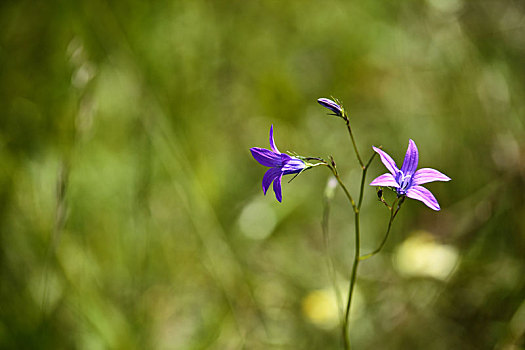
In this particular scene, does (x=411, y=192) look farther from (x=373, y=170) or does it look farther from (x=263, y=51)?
(x=263, y=51)

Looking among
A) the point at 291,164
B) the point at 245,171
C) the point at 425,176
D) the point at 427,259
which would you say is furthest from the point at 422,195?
the point at 245,171

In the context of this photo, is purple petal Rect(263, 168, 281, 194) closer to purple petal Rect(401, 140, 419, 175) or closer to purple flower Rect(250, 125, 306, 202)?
purple flower Rect(250, 125, 306, 202)

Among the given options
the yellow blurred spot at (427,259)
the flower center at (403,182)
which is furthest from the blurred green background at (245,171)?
the flower center at (403,182)

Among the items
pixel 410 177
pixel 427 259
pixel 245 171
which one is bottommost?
pixel 427 259

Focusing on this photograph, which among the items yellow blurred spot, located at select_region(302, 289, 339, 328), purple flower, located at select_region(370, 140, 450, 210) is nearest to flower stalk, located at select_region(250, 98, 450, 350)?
purple flower, located at select_region(370, 140, 450, 210)

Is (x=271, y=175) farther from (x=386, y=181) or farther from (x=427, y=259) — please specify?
(x=427, y=259)

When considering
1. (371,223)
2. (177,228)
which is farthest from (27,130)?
(371,223)

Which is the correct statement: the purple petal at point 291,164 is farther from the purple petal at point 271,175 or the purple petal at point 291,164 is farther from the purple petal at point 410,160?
the purple petal at point 410,160
